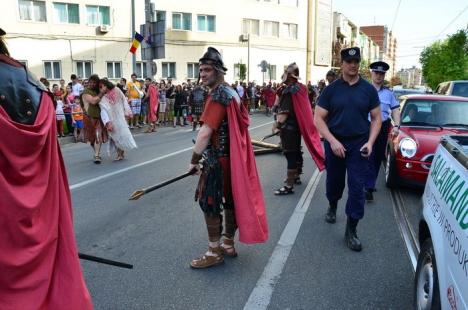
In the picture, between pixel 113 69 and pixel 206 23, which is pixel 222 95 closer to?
pixel 113 69

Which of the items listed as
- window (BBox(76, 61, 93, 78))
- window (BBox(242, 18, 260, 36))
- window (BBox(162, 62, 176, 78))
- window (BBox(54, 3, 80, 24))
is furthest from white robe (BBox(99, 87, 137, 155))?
window (BBox(242, 18, 260, 36))

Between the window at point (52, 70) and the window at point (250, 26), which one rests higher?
the window at point (250, 26)

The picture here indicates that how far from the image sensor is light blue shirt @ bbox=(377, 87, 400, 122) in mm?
6816

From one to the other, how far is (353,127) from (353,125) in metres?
0.02

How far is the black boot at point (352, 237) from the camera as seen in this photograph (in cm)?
465

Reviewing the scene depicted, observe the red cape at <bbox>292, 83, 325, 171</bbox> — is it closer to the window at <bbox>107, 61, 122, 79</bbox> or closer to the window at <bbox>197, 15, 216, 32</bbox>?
the window at <bbox>107, 61, 122, 79</bbox>

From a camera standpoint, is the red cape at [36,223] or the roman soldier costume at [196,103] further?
the roman soldier costume at [196,103]

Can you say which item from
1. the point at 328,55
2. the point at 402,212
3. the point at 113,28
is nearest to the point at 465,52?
the point at 328,55

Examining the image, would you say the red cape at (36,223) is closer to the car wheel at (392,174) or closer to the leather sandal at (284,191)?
the leather sandal at (284,191)

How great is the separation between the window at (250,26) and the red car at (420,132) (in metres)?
35.3

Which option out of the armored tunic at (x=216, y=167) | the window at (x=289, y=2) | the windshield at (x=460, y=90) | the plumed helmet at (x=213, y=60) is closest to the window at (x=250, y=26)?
the window at (x=289, y=2)

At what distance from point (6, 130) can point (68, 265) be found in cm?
89

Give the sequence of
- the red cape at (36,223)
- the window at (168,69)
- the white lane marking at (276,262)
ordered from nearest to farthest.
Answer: the red cape at (36,223)
the white lane marking at (276,262)
the window at (168,69)

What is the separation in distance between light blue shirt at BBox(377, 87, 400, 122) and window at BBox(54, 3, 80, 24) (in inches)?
1143
